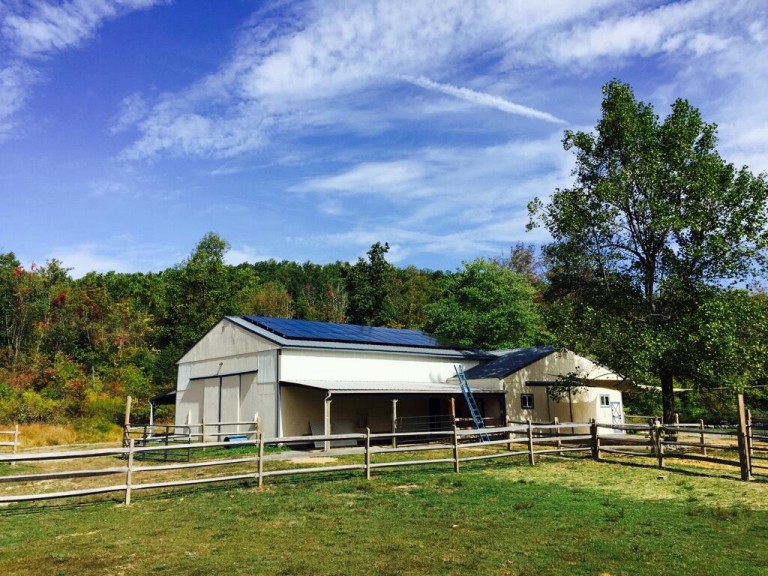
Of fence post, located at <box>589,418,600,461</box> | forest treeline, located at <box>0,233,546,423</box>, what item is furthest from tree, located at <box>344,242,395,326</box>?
fence post, located at <box>589,418,600,461</box>

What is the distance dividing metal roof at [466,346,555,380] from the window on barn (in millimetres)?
1470

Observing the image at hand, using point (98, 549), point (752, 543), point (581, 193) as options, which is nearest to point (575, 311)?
point (581, 193)

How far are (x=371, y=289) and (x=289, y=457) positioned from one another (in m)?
43.7

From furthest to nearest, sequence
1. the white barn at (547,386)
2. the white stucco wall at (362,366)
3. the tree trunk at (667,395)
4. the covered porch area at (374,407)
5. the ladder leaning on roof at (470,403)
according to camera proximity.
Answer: the white barn at (547,386) < the ladder leaning on roof at (470,403) < the white stucco wall at (362,366) < the covered porch area at (374,407) < the tree trunk at (667,395)

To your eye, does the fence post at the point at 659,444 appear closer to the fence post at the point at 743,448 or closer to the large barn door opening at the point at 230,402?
the fence post at the point at 743,448

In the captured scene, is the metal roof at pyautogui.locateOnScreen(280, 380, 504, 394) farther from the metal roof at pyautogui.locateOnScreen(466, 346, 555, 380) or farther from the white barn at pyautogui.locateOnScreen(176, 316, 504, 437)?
the metal roof at pyautogui.locateOnScreen(466, 346, 555, 380)

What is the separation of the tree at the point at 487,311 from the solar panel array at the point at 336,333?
19.0 feet

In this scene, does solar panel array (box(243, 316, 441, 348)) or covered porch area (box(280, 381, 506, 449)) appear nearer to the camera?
covered porch area (box(280, 381, 506, 449))

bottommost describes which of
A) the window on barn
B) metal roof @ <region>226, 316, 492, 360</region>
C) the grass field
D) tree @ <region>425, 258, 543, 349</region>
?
the grass field

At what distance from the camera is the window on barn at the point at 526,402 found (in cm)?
2896

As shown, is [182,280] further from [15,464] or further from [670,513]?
[670,513]

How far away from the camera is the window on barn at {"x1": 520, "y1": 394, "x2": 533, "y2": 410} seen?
28958 millimetres

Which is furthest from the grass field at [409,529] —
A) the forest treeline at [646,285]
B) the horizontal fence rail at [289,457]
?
the forest treeline at [646,285]

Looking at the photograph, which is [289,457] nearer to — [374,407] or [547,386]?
[374,407]
